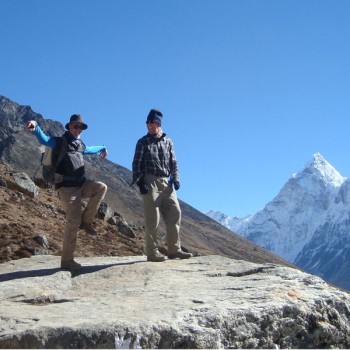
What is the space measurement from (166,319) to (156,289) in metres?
1.86

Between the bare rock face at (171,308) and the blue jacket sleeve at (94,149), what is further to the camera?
the blue jacket sleeve at (94,149)

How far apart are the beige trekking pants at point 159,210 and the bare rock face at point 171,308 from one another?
84 cm

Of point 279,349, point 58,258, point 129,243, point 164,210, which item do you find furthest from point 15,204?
point 279,349

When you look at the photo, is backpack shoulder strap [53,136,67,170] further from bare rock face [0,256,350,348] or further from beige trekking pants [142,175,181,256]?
bare rock face [0,256,350,348]

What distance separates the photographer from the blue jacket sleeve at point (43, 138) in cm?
1023

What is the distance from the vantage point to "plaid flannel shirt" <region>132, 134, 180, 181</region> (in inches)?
459

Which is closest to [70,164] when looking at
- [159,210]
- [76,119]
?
[76,119]

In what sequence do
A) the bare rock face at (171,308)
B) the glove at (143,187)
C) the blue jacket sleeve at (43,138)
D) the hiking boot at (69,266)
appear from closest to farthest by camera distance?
the bare rock face at (171,308) → the blue jacket sleeve at (43,138) → the hiking boot at (69,266) → the glove at (143,187)

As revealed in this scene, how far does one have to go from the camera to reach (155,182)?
38.5 ft

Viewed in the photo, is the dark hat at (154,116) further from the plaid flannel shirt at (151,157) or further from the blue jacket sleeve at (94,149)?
the blue jacket sleeve at (94,149)

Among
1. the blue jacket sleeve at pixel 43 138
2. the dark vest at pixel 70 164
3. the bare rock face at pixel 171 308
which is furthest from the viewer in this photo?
the dark vest at pixel 70 164

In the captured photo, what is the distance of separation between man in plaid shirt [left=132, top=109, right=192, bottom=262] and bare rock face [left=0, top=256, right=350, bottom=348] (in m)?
0.98

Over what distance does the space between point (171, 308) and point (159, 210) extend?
4.88 metres

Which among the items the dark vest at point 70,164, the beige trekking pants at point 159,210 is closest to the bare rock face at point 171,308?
the beige trekking pants at point 159,210
